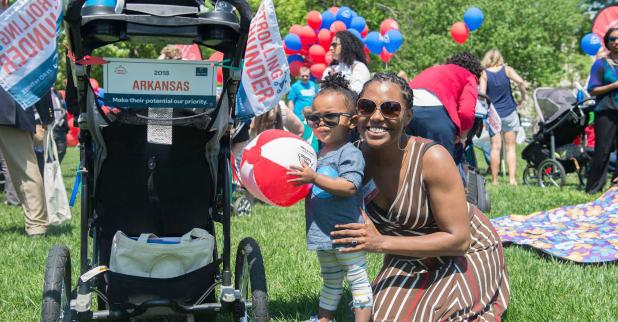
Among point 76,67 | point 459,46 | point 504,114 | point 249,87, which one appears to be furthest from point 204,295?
point 459,46

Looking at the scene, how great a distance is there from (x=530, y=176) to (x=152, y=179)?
9681mm

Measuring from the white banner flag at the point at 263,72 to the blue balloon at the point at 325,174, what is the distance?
2.49ft

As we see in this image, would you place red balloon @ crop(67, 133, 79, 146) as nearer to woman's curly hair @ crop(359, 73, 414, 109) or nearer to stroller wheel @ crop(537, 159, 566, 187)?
stroller wheel @ crop(537, 159, 566, 187)

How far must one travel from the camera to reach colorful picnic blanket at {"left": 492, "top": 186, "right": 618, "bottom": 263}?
18.6 feet

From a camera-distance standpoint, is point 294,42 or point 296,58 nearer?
point 294,42

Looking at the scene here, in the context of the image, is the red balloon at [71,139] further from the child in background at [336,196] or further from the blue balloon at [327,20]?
the child in background at [336,196]

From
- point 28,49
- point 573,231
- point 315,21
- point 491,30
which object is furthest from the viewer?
point 491,30

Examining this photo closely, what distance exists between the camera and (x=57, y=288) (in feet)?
10.8

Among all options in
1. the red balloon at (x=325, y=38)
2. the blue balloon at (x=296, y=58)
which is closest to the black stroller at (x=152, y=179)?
the blue balloon at (x=296, y=58)

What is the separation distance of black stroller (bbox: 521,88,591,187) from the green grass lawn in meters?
5.15

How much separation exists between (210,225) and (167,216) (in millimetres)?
230

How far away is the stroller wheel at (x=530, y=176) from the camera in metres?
11.9

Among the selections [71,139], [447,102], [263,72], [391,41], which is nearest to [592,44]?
[391,41]

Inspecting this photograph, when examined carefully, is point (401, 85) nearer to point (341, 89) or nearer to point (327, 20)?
point (341, 89)
